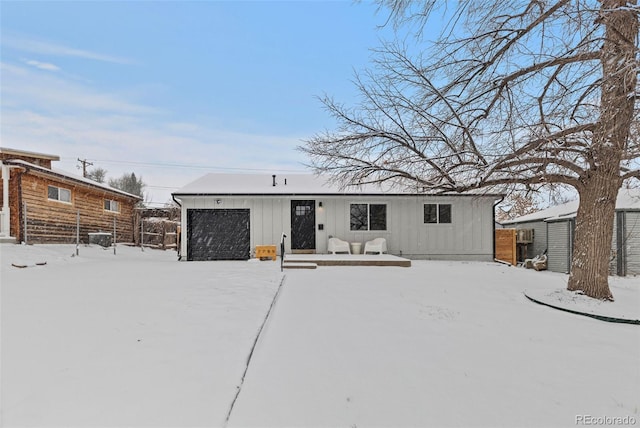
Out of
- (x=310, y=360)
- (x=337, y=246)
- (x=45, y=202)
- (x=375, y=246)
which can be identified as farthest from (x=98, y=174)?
(x=310, y=360)

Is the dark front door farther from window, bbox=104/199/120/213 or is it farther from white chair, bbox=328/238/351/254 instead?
window, bbox=104/199/120/213

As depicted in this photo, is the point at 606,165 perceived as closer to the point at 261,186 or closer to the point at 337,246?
the point at 337,246

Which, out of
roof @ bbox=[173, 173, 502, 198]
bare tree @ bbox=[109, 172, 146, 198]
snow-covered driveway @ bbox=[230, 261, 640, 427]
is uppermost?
bare tree @ bbox=[109, 172, 146, 198]

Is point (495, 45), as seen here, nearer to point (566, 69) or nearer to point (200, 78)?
point (566, 69)

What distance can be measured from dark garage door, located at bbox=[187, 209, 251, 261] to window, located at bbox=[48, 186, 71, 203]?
6333 mm

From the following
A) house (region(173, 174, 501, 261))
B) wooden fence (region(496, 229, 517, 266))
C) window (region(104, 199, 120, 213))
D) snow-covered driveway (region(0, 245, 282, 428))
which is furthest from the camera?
window (region(104, 199, 120, 213))

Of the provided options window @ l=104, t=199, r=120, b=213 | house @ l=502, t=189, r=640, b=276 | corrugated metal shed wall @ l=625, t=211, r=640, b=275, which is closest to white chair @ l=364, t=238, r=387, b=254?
house @ l=502, t=189, r=640, b=276

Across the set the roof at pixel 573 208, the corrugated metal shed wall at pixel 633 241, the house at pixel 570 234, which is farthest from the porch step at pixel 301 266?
the corrugated metal shed wall at pixel 633 241

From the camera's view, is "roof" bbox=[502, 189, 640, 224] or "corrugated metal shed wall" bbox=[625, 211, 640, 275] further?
"roof" bbox=[502, 189, 640, 224]

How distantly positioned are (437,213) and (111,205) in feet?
52.7

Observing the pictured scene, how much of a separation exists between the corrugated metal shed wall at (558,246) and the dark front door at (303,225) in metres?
8.84

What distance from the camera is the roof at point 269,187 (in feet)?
36.0

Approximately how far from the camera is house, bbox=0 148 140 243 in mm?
11000

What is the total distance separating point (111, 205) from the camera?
16797 millimetres
